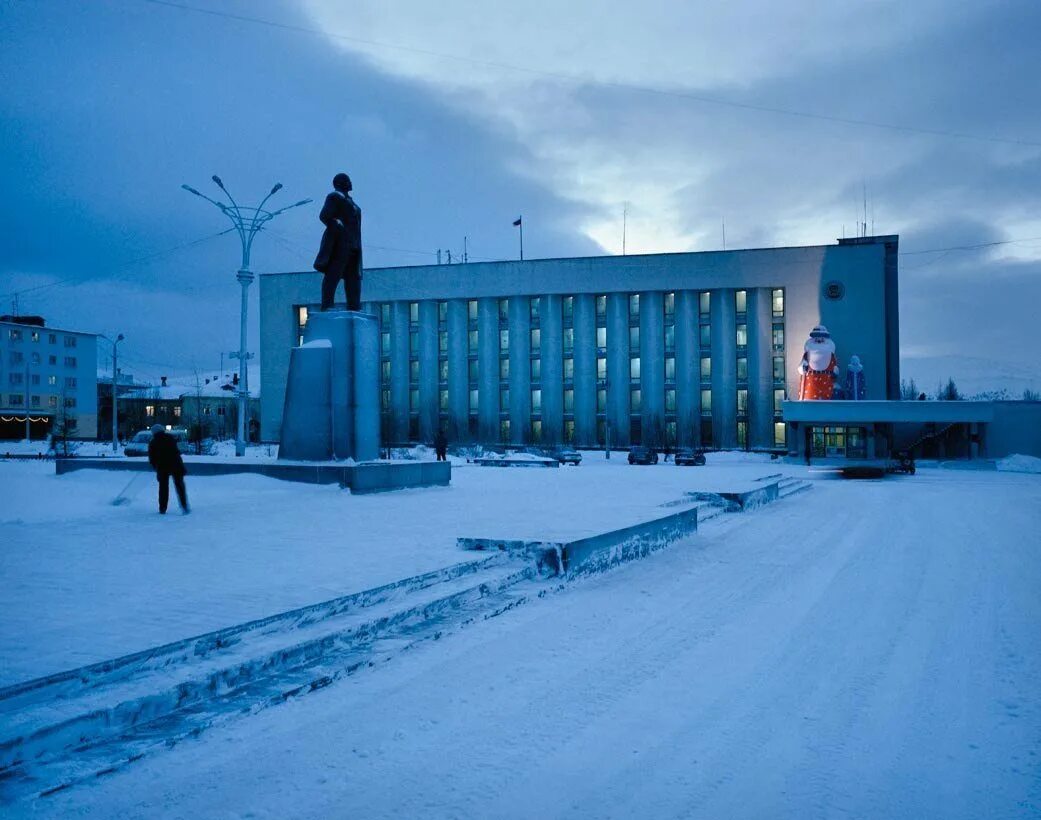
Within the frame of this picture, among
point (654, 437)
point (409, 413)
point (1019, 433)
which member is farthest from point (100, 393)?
point (1019, 433)

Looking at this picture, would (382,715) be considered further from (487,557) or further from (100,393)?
(100,393)

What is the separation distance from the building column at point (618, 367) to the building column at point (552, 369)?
14.7 ft

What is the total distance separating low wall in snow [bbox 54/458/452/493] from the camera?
16.6 m

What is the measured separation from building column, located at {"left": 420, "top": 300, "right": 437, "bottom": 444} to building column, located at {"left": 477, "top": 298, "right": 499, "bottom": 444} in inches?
174

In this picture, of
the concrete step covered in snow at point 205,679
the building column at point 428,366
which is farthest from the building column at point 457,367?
the concrete step covered in snow at point 205,679

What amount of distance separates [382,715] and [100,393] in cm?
12106

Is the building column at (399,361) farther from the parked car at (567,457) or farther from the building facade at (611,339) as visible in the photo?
the parked car at (567,457)

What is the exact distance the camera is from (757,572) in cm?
987

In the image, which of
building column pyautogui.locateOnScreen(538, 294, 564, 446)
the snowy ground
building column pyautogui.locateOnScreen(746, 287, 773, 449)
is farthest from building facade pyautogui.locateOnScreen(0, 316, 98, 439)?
the snowy ground

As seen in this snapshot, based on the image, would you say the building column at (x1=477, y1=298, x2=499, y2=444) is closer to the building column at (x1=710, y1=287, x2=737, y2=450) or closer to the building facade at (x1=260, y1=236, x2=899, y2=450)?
the building facade at (x1=260, y1=236, x2=899, y2=450)

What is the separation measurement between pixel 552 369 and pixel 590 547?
203 feet

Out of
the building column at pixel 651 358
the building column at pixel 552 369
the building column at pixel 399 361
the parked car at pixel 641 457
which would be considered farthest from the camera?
the building column at pixel 399 361

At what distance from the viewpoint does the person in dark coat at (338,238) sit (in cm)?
1836

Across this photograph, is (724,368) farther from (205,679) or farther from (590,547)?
(205,679)
